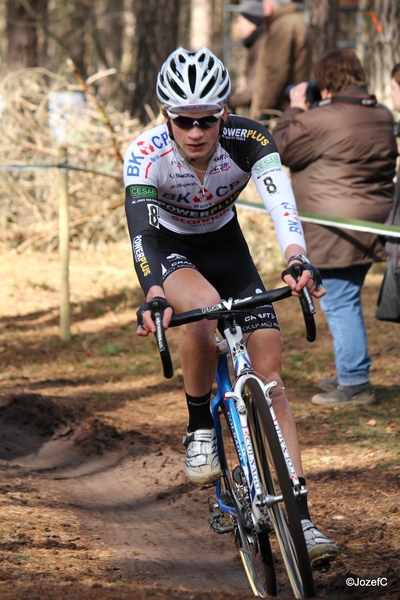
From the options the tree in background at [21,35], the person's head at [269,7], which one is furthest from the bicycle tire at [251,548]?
the tree in background at [21,35]

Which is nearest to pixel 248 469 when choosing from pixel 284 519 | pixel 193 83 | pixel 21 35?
pixel 284 519

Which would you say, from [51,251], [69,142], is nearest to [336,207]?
[69,142]

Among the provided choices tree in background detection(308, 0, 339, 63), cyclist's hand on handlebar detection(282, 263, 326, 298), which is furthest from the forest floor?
tree in background detection(308, 0, 339, 63)

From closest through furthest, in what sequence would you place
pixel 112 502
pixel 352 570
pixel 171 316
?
pixel 171 316
pixel 352 570
pixel 112 502

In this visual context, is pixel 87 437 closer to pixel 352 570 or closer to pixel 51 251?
pixel 352 570

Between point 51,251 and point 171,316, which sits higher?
point 171,316

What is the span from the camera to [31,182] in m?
12.0

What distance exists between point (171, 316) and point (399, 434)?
3156 mm

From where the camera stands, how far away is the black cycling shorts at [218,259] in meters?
3.99

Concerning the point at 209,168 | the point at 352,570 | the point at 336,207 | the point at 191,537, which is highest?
the point at 209,168

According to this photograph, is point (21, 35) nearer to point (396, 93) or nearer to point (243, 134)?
point (396, 93)

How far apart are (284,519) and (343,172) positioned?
11.4ft

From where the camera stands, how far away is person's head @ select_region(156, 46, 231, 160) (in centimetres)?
364

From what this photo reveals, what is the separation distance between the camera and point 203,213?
13.4ft
